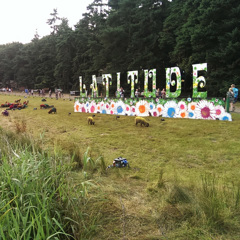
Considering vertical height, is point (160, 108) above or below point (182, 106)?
below

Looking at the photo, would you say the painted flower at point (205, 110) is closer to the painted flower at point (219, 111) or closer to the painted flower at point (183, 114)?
the painted flower at point (219, 111)

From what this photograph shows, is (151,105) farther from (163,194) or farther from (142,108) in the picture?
(163,194)

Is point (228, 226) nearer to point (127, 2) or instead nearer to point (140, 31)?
point (140, 31)

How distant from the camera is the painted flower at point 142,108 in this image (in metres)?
13.7

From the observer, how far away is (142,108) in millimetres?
13906

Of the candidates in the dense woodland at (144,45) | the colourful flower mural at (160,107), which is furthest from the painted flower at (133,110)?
the dense woodland at (144,45)

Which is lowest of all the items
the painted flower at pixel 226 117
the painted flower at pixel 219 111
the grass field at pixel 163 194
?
the grass field at pixel 163 194

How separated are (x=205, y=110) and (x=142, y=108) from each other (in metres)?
4.20

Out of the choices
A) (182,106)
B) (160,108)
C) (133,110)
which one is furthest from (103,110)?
(182,106)

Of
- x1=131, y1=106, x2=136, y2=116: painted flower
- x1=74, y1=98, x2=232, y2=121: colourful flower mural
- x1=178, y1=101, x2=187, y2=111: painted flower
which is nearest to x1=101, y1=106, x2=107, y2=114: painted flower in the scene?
x1=74, y1=98, x2=232, y2=121: colourful flower mural

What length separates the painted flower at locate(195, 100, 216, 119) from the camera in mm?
11075

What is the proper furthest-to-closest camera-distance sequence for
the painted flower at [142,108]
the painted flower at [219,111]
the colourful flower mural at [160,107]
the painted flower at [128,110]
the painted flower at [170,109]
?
the painted flower at [128,110], the painted flower at [142,108], the painted flower at [170,109], the colourful flower mural at [160,107], the painted flower at [219,111]

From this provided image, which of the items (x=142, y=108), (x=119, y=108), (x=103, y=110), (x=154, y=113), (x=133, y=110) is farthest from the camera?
(x=103, y=110)

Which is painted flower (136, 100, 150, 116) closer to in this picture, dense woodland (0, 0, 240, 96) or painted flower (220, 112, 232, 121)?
painted flower (220, 112, 232, 121)
